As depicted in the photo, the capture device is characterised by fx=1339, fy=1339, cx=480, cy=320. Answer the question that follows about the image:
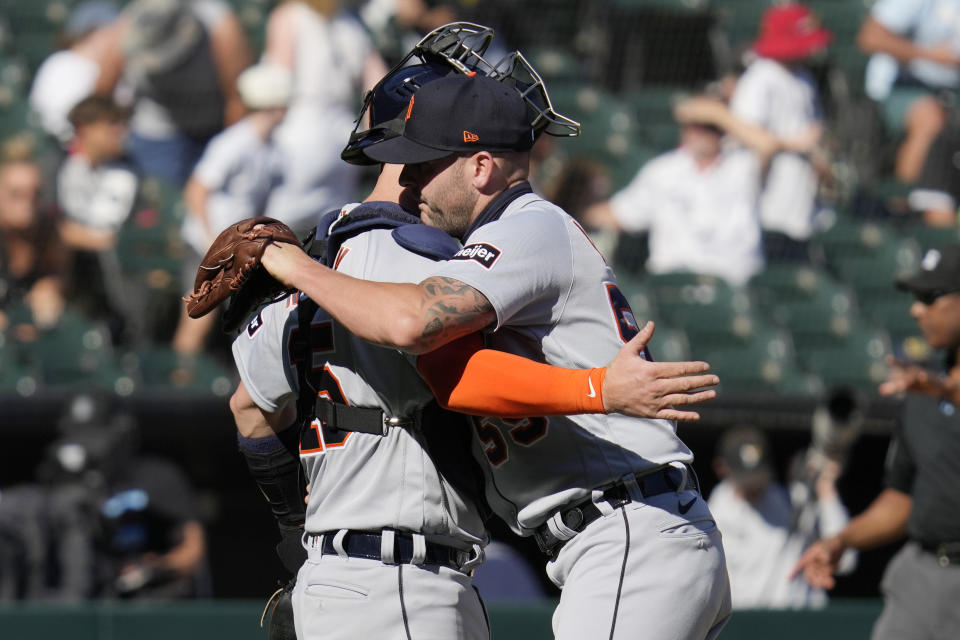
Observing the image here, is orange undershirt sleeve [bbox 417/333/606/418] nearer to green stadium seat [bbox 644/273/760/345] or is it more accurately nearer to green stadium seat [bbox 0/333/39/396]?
green stadium seat [bbox 0/333/39/396]

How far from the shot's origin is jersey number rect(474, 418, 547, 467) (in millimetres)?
2738

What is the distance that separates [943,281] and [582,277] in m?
2.07

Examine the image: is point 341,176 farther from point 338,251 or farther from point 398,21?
point 338,251

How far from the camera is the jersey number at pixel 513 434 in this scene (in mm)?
2738

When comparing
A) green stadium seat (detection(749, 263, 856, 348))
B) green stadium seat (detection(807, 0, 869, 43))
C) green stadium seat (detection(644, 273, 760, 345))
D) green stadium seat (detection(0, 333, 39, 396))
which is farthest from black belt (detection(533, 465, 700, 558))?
green stadium seat (detection(807, 0, 869, 43))

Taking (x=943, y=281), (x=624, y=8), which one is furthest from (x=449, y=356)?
(x=624, y=8)

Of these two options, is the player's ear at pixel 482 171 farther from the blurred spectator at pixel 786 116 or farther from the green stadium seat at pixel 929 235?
the green stadium seat at pixel 929 235

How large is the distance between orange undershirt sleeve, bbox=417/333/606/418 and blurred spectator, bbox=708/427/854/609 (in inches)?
159

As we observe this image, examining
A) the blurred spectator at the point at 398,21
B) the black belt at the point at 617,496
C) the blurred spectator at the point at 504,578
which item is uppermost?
the blurred spectator at the point at 398,21

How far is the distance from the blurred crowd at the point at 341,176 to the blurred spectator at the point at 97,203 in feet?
0.04

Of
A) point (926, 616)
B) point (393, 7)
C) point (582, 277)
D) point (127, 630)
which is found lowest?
point (127, 630)

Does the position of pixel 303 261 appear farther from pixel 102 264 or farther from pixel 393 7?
pixel 393 7

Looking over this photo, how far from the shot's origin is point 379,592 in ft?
8.63

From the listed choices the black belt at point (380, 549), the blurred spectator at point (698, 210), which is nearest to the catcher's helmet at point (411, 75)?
the black belt at point (380, 549)
